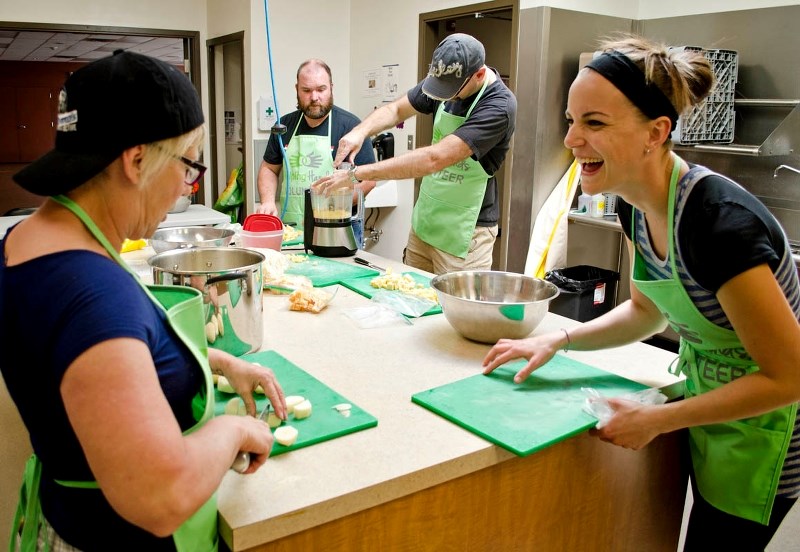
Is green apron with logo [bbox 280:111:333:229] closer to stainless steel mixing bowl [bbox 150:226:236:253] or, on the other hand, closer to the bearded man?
the bearded man

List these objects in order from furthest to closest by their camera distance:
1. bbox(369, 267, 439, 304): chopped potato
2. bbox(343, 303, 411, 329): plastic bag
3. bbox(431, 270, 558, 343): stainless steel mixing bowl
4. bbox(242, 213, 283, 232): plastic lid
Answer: bbox(242, 213, 283, 232): plastic lid → bbox(369, 267, 439, 304): chopped potato → bbox(343, 303, 411, 329): plastic bag → bbox(431, 270, 558, 343): stainless steel mixing bowl

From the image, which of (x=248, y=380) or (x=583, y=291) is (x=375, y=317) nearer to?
(x=248, y=380)

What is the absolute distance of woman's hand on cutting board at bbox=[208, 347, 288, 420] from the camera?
1.17 metres

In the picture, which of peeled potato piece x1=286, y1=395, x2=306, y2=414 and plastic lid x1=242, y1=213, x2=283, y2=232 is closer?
peeled potato piece x1=286, y1=395, x2=306, y2=414

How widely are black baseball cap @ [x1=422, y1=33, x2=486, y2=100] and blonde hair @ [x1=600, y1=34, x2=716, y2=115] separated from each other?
1.34 metres

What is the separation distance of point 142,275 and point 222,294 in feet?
2.81

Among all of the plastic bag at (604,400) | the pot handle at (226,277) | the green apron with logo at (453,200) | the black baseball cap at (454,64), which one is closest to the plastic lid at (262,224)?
the green apron with logo at (453,200)

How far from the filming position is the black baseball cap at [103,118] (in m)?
0.76

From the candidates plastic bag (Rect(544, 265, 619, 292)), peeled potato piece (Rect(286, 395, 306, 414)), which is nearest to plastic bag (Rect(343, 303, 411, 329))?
peeled potato piece (Rect(286, 395, 306, 414))

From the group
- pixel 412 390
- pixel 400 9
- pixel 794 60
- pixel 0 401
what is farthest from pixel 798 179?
pixel 0 401

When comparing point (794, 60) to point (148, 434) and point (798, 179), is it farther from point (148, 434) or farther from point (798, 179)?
point (148, 434)

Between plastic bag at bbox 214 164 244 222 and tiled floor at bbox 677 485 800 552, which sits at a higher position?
plastic bag at bbox 214 164 244 222

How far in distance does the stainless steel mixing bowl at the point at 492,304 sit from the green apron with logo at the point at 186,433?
29.5 inches

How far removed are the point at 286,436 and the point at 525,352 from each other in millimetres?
616
